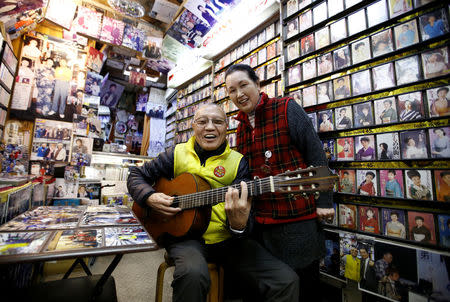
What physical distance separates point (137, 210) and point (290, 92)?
1.99 metres

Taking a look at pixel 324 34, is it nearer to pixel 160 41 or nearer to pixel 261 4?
pixel 261 4

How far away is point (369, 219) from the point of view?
1613 mm

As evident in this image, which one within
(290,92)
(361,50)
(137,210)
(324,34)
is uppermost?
(324,34)

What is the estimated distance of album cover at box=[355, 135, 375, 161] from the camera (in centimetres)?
163

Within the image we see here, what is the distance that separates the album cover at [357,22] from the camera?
5.68ft

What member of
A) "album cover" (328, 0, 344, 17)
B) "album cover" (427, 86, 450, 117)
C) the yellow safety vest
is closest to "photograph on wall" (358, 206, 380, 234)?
"album cover" (427, 86, 450, 117)

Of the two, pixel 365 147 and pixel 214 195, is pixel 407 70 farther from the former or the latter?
pixel 214 195

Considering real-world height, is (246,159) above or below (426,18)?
below

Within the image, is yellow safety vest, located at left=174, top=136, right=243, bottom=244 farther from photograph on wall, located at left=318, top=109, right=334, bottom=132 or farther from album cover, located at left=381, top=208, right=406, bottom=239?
album cover, located at left=381, top=208, right=406, bottom=239

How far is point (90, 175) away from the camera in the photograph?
3.79m

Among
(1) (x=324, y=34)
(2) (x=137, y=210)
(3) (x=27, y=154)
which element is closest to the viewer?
(2) (x=137, y=210)

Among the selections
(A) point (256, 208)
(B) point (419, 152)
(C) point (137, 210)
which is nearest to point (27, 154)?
(C) point (137, 210)

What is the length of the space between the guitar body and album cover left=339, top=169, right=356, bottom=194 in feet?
3.98

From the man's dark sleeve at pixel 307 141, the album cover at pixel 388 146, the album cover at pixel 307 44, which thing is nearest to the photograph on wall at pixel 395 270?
the man's dark sleeve at pixel 307 141
